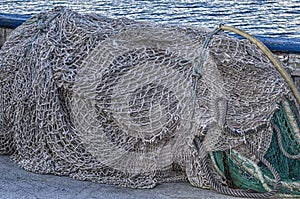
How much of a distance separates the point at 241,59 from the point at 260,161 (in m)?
0.72

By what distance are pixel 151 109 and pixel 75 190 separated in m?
0.74

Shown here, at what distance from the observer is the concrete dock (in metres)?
4.42

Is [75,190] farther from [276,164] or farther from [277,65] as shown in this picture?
[277,65]

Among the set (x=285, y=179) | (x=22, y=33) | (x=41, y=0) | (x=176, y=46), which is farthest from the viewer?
(x=41, y=0)

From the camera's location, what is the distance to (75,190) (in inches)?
178

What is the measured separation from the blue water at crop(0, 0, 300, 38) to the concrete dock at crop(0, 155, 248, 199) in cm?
639

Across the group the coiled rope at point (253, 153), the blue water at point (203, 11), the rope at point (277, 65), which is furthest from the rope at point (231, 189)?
the blue water at point (203, 11)

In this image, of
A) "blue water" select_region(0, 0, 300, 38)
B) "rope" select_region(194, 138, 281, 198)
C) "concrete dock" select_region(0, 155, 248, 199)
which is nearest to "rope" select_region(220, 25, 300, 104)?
"rope" select_region(194, 138, 281, 198)

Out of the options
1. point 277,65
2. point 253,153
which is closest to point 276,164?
point 253,153

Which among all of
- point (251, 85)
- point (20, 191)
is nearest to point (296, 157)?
point (251, 85)

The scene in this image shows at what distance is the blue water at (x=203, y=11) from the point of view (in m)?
11.8

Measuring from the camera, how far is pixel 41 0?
15891 mm

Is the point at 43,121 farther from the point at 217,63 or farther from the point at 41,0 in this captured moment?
the point at 41,0

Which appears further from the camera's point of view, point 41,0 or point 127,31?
point 41,0
